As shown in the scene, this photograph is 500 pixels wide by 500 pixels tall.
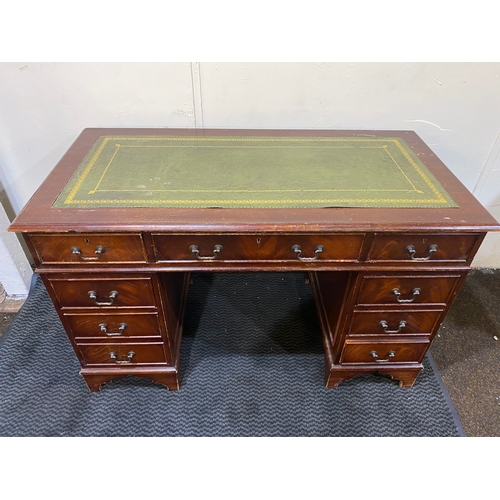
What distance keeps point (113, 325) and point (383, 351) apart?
104 centimetres

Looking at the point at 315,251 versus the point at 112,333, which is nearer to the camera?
the point at 315,251

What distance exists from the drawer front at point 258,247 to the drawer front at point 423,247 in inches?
2.7

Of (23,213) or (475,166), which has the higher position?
(23,213)

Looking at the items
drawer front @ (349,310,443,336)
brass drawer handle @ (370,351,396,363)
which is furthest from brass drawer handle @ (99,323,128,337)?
brass drawer handle @ (370,351,396,363)

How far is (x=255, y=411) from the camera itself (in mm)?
1543

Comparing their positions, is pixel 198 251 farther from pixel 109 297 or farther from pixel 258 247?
pixel 109 297

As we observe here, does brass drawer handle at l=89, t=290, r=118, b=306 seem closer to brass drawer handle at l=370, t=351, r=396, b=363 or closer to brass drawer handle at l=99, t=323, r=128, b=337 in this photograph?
brass drawer handle at l=99, t=323, r=128, b=337

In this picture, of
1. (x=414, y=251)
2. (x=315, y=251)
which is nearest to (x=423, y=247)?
(x=414, y=251)

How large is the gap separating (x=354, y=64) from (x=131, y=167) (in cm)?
99

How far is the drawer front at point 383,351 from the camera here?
144 cm

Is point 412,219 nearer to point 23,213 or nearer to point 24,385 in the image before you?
point 23,213

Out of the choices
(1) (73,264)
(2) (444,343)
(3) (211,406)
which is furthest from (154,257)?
(2) (444,343)

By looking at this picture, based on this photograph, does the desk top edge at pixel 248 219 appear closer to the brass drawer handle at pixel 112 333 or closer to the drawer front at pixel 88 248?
the drawer front at pixel 88 248

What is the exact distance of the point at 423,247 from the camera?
1.15 metres
